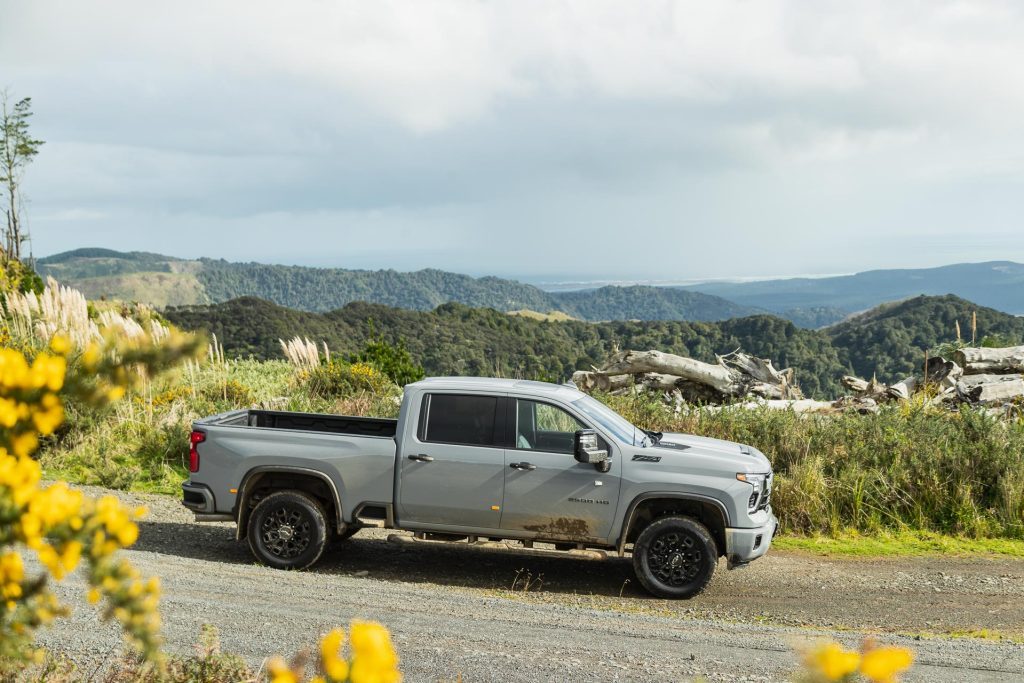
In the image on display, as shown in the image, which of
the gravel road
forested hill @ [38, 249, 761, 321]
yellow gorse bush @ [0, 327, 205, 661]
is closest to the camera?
yellow gorse bush @ [0, 327, 205, 661]

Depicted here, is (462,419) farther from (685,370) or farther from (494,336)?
(494,336)

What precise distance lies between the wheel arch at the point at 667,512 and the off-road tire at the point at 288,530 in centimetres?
311

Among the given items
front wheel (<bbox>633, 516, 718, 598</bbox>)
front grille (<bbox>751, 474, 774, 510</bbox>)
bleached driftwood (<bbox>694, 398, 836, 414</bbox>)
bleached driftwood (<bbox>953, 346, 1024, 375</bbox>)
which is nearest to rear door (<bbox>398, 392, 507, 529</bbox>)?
front wheel (<bbox>633, 516, 718, 598</bbox>)

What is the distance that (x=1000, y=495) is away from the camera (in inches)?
460

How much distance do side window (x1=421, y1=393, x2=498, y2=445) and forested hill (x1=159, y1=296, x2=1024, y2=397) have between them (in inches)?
1195

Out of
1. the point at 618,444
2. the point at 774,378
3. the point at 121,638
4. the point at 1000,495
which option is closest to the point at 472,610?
the point at 618,444

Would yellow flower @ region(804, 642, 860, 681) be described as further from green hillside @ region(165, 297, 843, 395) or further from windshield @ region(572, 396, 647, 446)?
green hillside @ region(165, 297, 843, 395)

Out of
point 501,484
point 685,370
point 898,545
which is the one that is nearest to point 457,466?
point 501,484

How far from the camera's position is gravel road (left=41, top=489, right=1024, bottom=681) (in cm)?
634

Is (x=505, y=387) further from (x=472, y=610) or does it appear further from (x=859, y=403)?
(x=859, y=403)

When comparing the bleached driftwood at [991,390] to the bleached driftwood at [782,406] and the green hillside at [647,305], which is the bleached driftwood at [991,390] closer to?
the bleached driftwood at [782,406]

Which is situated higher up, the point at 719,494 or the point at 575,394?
the point at 575,394

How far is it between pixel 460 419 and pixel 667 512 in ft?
7.56

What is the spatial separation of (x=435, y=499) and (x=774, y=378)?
1276 centimetres
